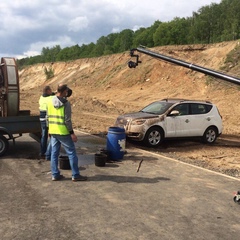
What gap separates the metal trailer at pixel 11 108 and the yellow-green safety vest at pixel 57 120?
2.45 m

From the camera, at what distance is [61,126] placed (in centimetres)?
652

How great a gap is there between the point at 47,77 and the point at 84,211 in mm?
61189

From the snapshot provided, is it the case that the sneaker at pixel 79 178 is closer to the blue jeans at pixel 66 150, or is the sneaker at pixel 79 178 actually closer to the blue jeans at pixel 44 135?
the blue jeans at pixel 66 150

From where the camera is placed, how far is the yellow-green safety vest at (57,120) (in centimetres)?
650

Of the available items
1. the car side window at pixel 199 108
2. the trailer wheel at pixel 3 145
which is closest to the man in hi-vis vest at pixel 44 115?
the trailer wheel at pixel 3 145

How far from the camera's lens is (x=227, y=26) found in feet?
204

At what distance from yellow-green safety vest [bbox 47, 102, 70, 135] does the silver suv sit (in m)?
Result: 4.46

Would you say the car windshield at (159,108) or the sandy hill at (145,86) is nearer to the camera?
the car windshield at (159,108)

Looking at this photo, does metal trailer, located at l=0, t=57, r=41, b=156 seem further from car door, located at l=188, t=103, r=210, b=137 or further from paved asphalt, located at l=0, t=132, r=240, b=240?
car door, located at l=188, t=103, r=210, b=137

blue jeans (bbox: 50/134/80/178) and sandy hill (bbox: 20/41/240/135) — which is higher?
sandy hill (bbox: 20/41/240/135)

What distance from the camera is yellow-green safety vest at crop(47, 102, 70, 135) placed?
256 inches

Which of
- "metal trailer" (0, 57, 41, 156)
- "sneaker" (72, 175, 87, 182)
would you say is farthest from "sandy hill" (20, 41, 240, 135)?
"sneaker" (72, 175, 87, 182)

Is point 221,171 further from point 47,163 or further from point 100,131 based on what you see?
point 100,131

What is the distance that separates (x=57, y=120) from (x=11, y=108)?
308cm
